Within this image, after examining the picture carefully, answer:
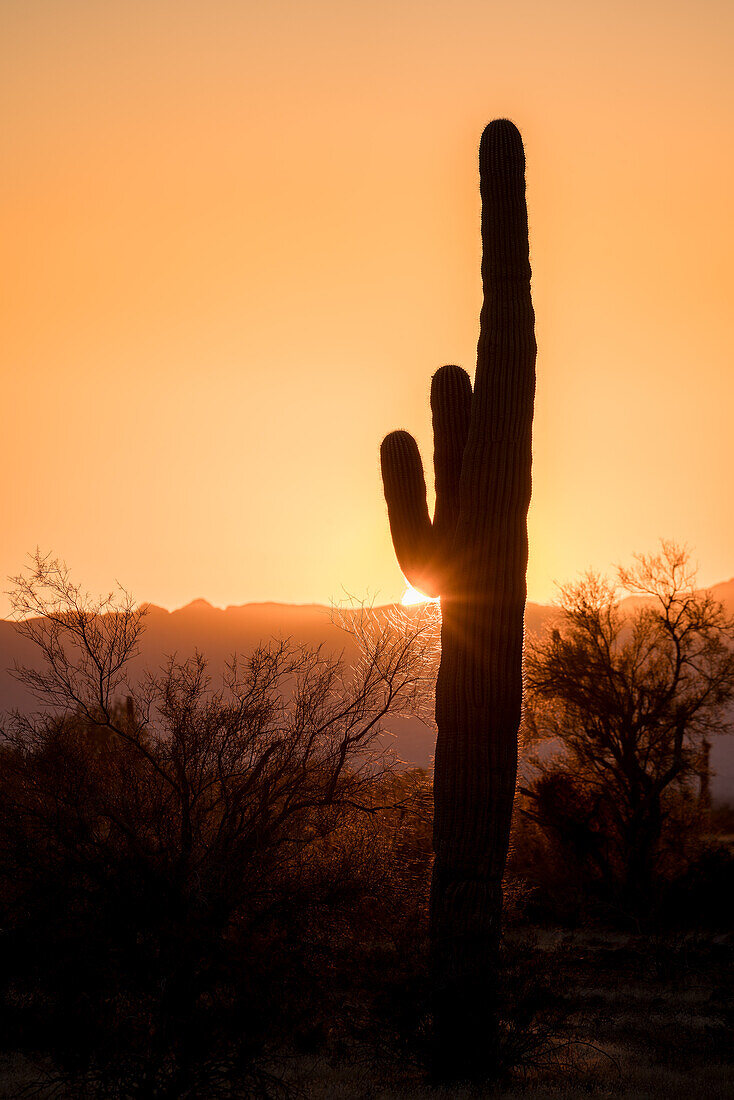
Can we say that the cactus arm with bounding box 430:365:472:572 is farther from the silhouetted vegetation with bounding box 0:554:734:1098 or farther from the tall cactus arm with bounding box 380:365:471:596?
the silhouetted vegetation with bounding box 0:554:734:1098

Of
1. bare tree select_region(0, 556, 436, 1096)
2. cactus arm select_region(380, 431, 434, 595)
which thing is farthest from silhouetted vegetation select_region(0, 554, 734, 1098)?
cactus arm select_region(380, 431, 434, 595)

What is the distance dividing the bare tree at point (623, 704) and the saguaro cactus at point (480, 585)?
14.1 meters

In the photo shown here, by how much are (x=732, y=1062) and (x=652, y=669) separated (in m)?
14.6

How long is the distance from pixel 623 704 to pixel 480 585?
48.9ft

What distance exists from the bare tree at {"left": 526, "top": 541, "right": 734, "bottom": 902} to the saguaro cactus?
14.1m

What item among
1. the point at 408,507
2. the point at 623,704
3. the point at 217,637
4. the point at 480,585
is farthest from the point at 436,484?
the point at 217,637

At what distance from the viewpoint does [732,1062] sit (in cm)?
971

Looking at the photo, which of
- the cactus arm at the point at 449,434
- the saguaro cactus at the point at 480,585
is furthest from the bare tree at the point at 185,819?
the cactus arm at the point at 449,434

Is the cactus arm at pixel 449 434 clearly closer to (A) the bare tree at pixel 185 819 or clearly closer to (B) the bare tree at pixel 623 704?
(A) the bare tree at pixel 185 819

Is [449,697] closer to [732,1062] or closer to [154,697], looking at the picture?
[154,697]

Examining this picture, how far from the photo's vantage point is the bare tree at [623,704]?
2264 centimetres

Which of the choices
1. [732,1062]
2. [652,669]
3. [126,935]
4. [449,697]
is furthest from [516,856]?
[126,935]

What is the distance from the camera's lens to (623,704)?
23125mm

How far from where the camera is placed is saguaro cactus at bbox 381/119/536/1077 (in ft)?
29.0
